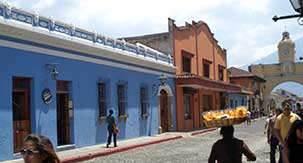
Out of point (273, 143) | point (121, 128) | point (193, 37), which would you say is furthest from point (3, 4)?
point (193, 37)

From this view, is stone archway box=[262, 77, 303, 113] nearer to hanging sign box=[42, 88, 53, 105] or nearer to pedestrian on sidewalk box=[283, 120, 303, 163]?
hanging sign box=[42, 88, 53, 105]

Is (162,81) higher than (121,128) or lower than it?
higher

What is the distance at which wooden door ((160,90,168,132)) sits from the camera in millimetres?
30188

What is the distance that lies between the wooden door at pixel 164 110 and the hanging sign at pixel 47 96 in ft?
40.7

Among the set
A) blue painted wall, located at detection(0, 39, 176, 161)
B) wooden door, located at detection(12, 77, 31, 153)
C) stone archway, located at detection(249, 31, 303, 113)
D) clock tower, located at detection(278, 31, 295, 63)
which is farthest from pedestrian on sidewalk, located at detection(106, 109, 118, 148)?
clock tower, located at detection(278, 31, 295, 63)

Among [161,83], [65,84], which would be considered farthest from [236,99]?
[65,84]

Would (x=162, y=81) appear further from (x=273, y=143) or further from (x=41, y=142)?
(x=41, y=142)

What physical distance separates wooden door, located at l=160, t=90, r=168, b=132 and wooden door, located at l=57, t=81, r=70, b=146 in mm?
10871

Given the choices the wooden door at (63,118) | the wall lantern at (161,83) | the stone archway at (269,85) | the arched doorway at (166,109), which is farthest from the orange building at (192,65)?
the stone archway at (269,85)

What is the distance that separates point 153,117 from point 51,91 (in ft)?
34.6

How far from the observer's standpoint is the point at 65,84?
1958 centimetres

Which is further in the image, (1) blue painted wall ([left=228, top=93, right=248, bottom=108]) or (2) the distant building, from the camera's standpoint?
(2) the distant building

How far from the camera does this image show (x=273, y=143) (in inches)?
450

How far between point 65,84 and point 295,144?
13.4 meters
